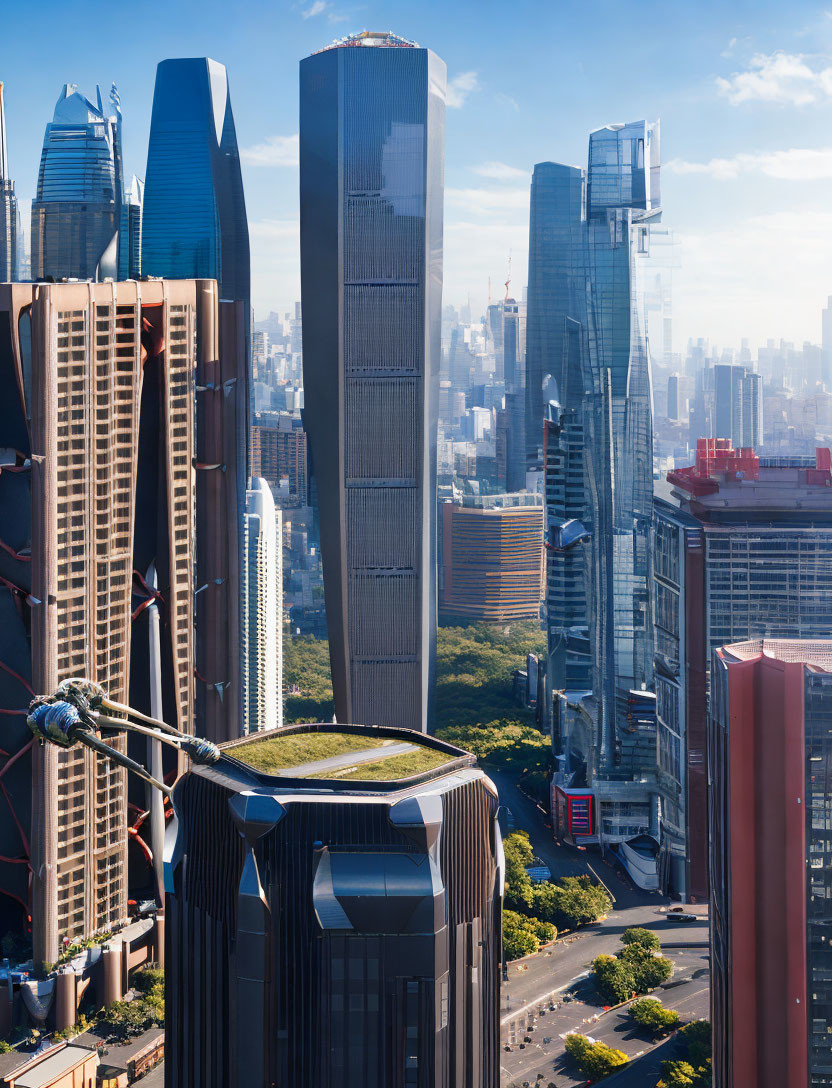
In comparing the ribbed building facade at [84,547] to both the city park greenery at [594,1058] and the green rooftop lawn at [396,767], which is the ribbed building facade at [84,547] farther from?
the green rooftop lawn at [396,767]

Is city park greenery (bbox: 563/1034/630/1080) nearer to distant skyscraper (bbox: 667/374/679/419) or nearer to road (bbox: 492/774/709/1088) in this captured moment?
road (bbox: 492/774/709/1088)

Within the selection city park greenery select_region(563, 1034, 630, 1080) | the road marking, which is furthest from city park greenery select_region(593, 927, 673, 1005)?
city park greenery select_region(563, 1034, 630, 1080)

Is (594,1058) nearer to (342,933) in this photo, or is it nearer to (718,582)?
(718,582)

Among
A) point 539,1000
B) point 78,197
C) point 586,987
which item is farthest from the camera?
point 78,197

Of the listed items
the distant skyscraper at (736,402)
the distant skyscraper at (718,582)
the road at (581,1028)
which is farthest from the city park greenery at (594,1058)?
the distant skyscraper at (736,402)

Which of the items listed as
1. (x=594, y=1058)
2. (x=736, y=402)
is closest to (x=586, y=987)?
(x=594, y=1058)
